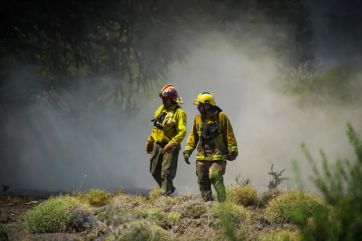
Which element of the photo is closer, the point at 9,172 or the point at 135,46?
the point at 135,46

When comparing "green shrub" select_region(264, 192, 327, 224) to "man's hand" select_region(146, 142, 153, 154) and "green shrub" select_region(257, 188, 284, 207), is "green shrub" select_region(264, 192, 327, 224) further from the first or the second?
"man's hand" select_region(146, 142, 153, 154)

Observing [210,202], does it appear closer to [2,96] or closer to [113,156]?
[2,96]

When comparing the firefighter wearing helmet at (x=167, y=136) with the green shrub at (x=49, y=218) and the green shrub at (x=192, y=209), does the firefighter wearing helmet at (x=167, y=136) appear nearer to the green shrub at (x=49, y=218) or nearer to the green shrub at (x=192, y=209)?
the green shrub at (x=192, y=209)

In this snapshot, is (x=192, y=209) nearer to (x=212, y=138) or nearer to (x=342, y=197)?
(x=212, y=138)

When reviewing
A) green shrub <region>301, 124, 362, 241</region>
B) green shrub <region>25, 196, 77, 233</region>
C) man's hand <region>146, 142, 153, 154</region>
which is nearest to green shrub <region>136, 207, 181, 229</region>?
green shrub <region>25, 196, 77, 233</region>

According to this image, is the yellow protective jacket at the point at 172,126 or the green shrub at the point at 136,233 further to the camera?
the yellow protective jacket at the point at 172,126

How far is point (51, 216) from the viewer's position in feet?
26.8

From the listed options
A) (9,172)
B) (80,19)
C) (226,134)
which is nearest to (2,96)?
(80,19)

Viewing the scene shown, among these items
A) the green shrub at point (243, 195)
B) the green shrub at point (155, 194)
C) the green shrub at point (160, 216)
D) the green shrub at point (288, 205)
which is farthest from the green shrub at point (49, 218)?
the green shrub at point (243, 195)

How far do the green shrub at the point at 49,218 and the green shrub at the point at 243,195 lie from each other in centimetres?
317

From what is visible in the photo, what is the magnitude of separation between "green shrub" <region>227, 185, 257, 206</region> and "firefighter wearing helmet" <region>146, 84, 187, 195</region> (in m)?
1.06

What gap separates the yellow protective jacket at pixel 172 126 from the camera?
32.6 ft

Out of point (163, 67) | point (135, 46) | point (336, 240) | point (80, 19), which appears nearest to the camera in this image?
point (336, 240)

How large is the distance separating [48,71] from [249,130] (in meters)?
23.6
